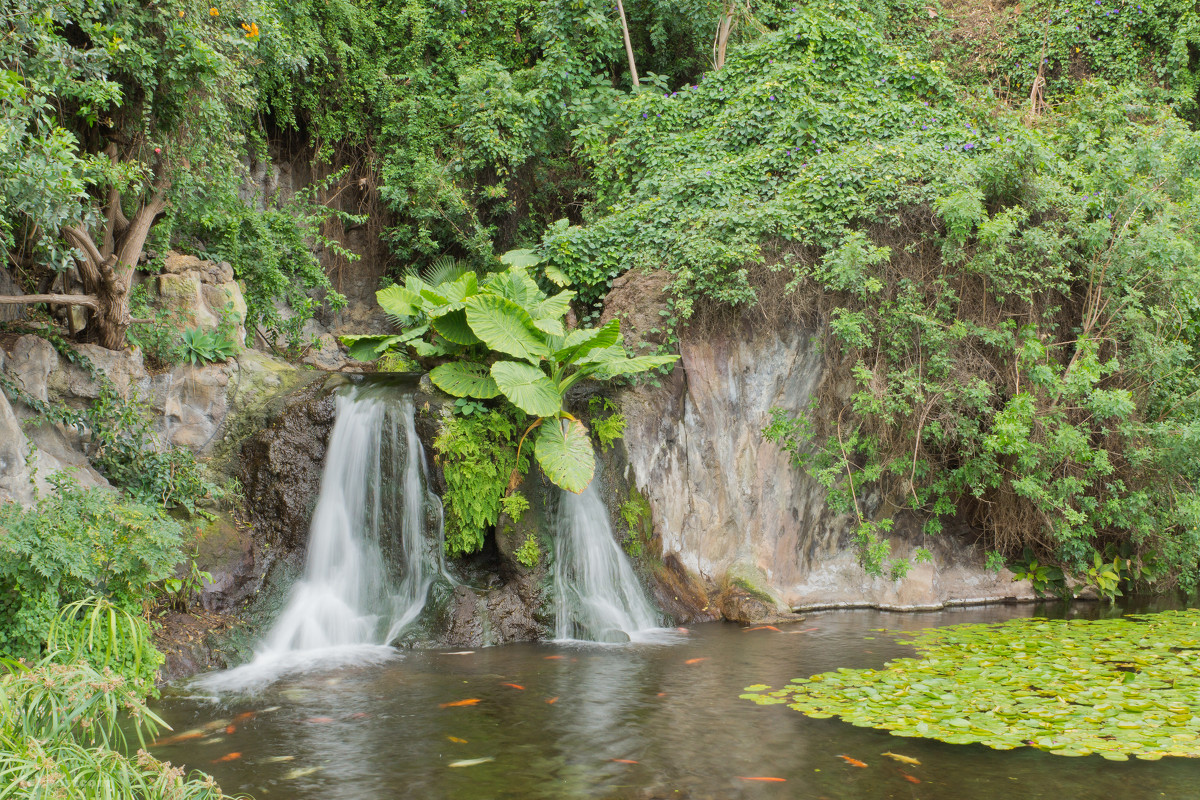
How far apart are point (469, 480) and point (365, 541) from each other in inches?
48.6

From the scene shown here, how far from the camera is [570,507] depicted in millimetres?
8781

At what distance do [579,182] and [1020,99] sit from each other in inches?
300

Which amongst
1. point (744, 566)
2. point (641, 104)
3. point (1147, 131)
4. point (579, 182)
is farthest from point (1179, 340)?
point (579, 182)

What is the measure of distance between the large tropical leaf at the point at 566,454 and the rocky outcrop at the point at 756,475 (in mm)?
1165

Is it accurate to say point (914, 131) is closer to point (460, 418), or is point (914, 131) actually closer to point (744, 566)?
point (744, 566)

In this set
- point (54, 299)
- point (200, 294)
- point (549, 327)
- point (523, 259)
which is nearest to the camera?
point (54, 299)

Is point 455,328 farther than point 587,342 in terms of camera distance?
Yes

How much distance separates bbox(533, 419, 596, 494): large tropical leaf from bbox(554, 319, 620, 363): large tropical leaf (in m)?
0.71

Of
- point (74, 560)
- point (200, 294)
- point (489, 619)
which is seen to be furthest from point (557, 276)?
point (74, 560)

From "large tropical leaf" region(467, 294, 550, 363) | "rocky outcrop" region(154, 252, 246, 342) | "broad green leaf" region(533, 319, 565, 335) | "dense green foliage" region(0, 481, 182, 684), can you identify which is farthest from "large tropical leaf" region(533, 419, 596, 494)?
"rocky outcrop" region(154, 252, 246, 342)

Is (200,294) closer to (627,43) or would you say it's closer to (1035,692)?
(627,43)

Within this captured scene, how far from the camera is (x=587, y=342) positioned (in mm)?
8539

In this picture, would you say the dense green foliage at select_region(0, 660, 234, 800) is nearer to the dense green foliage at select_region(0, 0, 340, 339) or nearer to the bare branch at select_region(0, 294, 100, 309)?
the dense green foliage at select_region(0, 0, 340, 339)

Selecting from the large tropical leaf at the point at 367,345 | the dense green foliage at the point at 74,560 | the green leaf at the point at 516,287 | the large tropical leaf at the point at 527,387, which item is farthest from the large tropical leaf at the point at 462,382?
the dense green foliage at the point at 74,560
